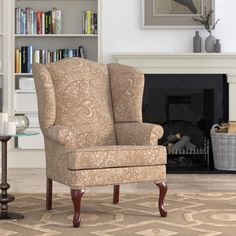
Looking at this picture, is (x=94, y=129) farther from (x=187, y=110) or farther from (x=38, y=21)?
(x=38, y=21)

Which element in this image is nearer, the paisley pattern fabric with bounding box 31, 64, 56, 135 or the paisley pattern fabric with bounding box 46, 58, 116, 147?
the paisley pattern fabric with bounding box 31, 64, 56, 135

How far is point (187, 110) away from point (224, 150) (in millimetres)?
584

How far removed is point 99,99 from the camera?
4199 mm

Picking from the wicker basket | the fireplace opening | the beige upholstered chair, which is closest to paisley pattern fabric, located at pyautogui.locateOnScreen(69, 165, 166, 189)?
the beige upholstered chair

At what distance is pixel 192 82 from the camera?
20.1ft

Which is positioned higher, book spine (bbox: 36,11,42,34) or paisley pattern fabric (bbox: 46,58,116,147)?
book spine (bbox: 36,11,42,34)

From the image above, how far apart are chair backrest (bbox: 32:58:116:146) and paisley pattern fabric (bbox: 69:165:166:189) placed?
52 cm

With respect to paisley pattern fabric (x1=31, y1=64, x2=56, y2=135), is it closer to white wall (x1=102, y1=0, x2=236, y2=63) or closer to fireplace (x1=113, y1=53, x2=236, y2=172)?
fireplace (x1=113, y1=53, x2=236, y2=172)

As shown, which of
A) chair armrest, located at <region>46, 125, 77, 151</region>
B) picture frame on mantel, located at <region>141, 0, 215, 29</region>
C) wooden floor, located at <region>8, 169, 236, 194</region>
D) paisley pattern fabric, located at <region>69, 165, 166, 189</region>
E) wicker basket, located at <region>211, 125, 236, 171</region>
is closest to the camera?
paisley pattern fabric, located at <region>69, 165, 166, 189</region>

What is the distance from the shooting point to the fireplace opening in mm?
6125

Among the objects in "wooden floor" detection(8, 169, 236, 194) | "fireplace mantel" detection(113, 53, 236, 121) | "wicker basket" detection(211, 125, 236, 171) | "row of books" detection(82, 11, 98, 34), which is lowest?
"wooden floor" detection(8, 169, 236, 194)

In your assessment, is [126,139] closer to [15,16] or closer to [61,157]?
[61,157]

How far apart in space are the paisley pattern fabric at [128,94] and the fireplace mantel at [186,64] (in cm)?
177

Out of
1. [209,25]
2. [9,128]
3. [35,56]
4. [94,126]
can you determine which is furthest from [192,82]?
[9,128]
